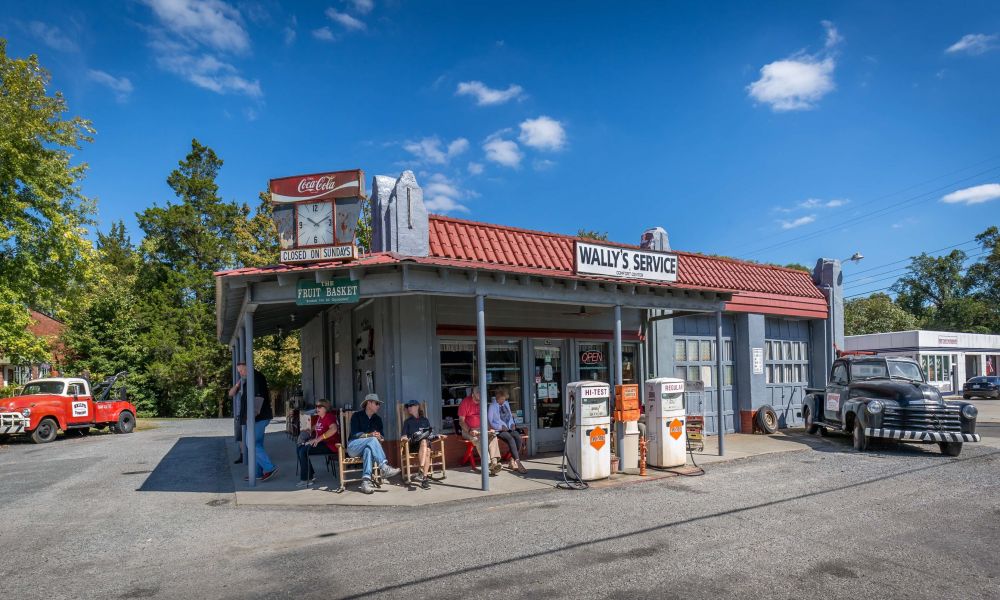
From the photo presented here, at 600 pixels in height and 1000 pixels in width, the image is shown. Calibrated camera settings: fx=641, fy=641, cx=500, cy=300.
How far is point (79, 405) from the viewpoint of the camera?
19500mm

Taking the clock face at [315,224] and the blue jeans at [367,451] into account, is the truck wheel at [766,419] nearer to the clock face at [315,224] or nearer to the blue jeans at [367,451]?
the blue jeans at [367,451]

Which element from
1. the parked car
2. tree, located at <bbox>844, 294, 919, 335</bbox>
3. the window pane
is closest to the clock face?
the window pane

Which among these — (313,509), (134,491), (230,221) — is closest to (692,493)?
(313,509)

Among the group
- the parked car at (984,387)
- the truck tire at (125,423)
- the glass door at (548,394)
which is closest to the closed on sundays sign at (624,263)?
the glass door at (548,394)

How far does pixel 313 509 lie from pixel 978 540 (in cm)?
739

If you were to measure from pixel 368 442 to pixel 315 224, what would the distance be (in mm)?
3253

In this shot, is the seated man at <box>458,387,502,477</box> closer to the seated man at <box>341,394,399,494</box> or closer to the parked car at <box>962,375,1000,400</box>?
the seated man at <box>341,394,399,494</box>

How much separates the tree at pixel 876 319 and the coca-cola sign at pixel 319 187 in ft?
161

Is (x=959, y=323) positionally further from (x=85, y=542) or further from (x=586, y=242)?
(x=85, y=542)

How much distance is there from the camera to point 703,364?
15.8 meters

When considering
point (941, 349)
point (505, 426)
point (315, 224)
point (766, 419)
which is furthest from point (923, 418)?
point (941, 349)

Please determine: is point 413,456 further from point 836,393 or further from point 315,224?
point 836,393

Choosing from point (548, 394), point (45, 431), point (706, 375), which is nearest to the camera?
point (548, 394)

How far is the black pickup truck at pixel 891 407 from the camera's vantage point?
11.8 m
